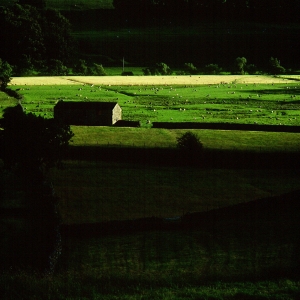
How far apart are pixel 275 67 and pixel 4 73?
7851cm

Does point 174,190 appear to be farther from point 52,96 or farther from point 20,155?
point 52,96

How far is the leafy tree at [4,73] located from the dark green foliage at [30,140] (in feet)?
234

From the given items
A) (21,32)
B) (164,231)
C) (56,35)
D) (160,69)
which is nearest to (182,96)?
(56,35)

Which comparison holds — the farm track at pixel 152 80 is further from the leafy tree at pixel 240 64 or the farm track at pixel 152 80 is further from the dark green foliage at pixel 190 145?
the dark green foliage at pixel 190 145

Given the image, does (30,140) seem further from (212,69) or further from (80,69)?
(212,69)

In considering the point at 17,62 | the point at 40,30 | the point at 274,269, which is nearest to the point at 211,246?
the point at 274,269

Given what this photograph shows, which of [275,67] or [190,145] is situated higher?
[190,145]

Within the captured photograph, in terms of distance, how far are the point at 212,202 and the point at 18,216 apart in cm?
1334

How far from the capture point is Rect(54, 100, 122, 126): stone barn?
83.3m

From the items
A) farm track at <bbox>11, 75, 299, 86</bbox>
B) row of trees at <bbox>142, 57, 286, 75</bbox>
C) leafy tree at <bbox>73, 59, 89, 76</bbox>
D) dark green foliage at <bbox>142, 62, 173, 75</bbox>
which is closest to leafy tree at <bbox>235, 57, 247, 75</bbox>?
row of trees at <bbox>142, 57, 286, 75</bbox>

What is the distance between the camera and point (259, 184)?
5069 centimetres

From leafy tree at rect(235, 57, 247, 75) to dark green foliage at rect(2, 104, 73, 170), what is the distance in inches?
4936

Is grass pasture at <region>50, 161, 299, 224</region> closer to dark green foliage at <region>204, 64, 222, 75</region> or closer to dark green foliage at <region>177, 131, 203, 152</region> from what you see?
dark green foliage at <region>177, 131, 203, 152</region>

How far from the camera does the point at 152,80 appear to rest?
147 meters
